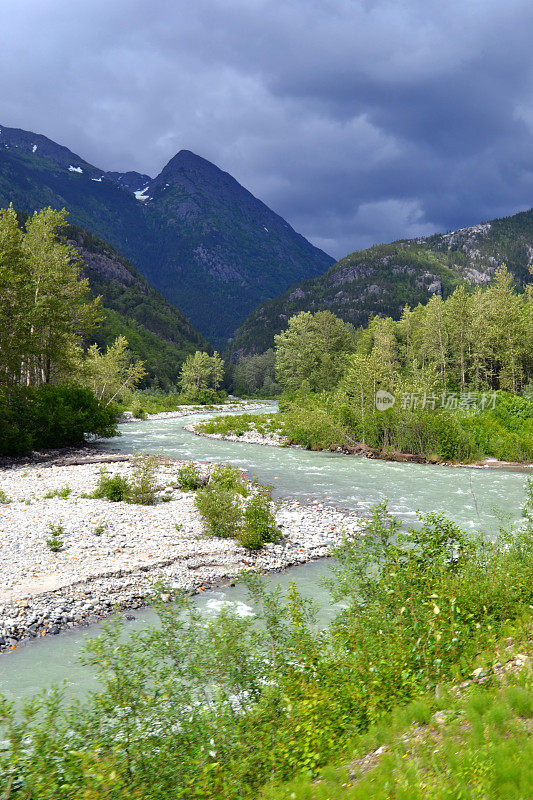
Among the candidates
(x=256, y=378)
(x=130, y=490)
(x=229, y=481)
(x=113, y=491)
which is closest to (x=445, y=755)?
(x=229, y=481)

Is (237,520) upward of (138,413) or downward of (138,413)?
downward

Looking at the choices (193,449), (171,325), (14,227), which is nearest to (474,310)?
(193,449)

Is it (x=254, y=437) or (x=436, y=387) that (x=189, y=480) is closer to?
(x=254, y=437)

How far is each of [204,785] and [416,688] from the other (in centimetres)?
261

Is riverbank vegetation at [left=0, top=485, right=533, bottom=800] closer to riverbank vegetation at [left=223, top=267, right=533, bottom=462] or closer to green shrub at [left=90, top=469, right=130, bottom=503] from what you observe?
green shrub at [left=90, top=469, right=130, bottom=503]

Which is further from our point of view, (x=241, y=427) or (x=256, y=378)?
(x=256, y=378)

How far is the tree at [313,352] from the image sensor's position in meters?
59.9

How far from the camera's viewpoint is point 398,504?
18625 mm

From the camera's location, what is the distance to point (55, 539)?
1272 cm

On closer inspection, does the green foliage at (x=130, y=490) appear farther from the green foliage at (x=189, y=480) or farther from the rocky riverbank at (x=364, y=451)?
the rocky riverbank at (x=364, y=451)

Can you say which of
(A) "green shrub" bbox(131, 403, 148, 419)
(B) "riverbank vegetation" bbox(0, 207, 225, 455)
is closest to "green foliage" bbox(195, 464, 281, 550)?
(B) "riverbank vegetation" bbox(0, 207, 225, 455)

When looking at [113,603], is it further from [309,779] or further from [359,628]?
[309,779]

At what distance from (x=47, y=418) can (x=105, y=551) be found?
18631 mm

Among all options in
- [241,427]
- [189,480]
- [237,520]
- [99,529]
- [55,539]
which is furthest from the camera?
[241,427]
